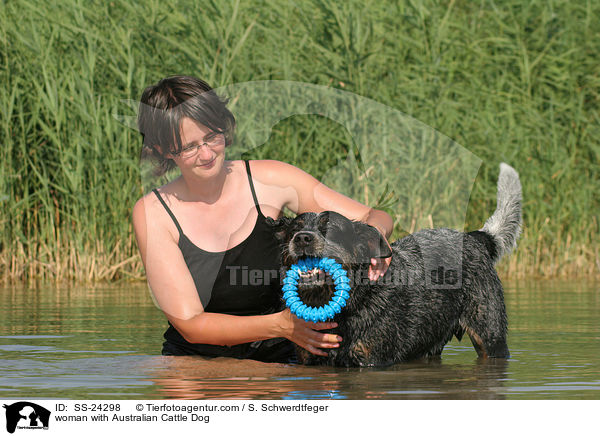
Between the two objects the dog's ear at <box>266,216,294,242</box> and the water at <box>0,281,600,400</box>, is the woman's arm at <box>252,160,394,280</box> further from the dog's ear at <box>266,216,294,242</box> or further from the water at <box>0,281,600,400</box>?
the water at <box>0,281,600,400</box>

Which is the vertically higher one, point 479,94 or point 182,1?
point 182,1

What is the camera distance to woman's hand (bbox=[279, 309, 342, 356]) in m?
5.17

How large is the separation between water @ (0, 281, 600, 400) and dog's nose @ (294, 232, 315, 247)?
0.74 meters

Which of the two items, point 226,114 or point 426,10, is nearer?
point 226,114

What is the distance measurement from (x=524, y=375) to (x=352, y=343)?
3.29 ft

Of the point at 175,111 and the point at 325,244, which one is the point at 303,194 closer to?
the point at 325,244

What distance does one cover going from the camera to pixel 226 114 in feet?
17.6

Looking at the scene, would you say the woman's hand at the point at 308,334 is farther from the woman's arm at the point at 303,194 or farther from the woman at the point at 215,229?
the woman's arm at the point at 303,194

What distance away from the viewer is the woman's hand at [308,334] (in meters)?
5.17
